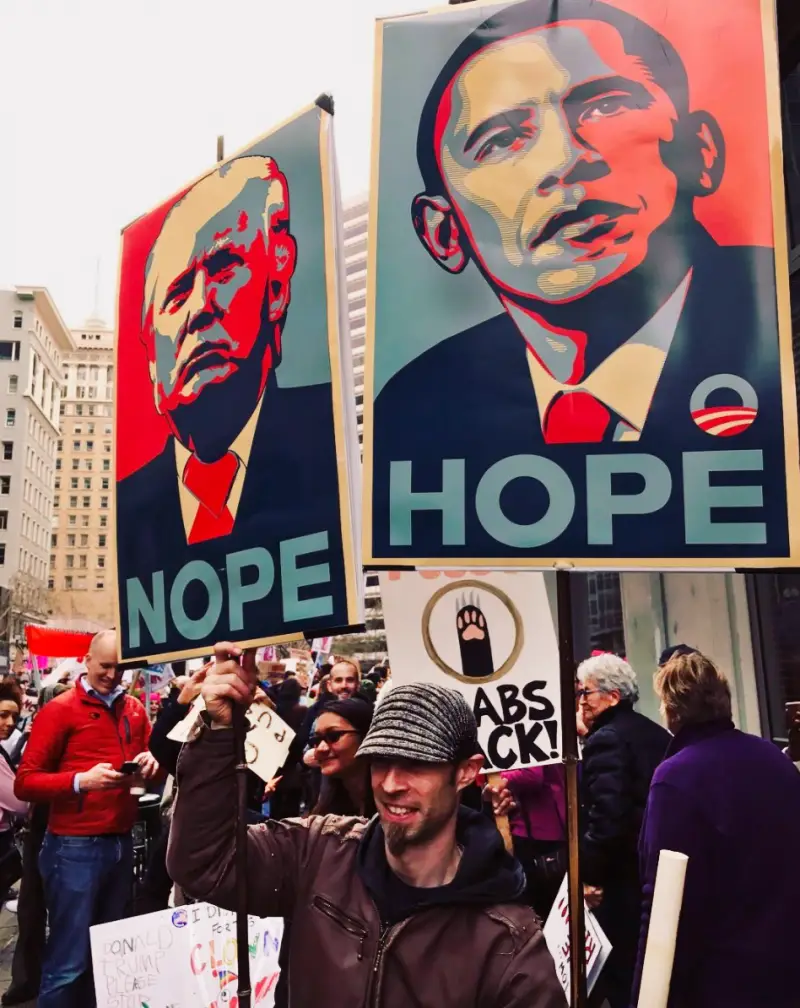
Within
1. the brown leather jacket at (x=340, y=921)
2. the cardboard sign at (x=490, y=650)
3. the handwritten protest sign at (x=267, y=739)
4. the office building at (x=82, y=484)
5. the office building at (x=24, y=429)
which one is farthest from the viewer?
the office building at (x=82, y=484)

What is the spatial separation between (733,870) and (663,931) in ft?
4.40

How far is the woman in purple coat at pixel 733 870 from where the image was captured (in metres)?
2.54

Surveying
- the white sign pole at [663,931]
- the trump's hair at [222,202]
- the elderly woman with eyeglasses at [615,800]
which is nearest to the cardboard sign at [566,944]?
the elderly woman with eyeglasses at [615,800]

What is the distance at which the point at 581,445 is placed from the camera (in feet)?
7.66

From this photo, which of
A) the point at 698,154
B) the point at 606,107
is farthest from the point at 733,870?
the point at 606,107

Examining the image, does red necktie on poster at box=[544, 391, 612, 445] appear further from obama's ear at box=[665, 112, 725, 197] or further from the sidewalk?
the sidewalk

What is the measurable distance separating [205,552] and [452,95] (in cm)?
156

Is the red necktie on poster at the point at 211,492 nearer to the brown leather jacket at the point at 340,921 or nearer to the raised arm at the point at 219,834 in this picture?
the raised arm at the point at 219,834

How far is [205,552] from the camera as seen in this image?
8.61 feet

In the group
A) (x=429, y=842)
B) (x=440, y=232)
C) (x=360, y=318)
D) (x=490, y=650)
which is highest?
(x=360, y=318)

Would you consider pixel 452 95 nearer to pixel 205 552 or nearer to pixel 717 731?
pixel 205 552

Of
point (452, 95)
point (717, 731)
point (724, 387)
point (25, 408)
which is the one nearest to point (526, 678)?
point (717, 731)

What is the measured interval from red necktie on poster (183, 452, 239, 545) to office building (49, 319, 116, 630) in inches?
4625

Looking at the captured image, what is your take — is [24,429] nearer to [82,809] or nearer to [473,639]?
[82,809]
